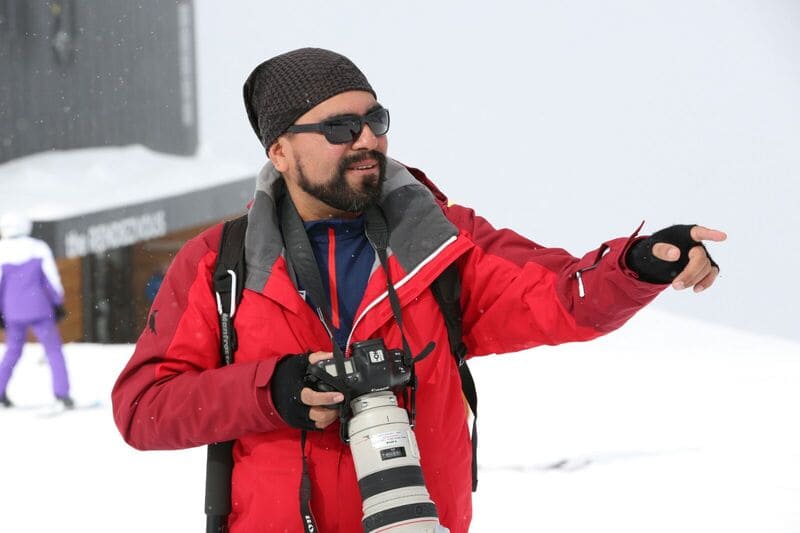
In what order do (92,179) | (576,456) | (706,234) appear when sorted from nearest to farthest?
(706,234) < (576,456) < (92,179)

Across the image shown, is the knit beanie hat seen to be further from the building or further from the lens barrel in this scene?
the building

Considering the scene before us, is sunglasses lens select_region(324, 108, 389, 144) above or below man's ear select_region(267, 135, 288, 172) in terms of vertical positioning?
above

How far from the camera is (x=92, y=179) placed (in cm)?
1814

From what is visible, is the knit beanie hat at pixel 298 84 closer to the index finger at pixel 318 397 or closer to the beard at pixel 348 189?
the beard at pixel 348 189

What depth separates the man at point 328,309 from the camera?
1.94 meters

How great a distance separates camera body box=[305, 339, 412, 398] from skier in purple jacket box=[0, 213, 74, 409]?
5.13m

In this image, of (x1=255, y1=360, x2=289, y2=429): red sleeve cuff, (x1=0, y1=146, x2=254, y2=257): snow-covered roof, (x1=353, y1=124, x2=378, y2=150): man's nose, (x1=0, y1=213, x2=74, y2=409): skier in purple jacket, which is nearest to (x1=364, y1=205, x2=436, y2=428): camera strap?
(x1=353, y1=124, x2=378, y2=150): man's nose

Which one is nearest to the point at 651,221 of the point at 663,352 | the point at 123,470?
the point at 663,352

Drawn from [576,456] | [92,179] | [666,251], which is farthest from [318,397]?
[92,179]

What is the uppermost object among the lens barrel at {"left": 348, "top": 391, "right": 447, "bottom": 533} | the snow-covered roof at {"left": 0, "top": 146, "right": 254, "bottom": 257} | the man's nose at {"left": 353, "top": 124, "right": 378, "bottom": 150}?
the man's nose at {"left": 353, "top": 124, "right": 378, "bottom": 150}

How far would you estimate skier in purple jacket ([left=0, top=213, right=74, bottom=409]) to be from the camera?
668cm

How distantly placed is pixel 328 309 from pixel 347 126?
35 centimetres

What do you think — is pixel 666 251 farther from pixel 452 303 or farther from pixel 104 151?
pixel 104 151

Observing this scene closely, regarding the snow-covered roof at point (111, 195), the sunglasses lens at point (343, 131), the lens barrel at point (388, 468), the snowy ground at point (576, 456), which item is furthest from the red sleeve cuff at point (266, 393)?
the snow-covered roof at point (111, 195)
